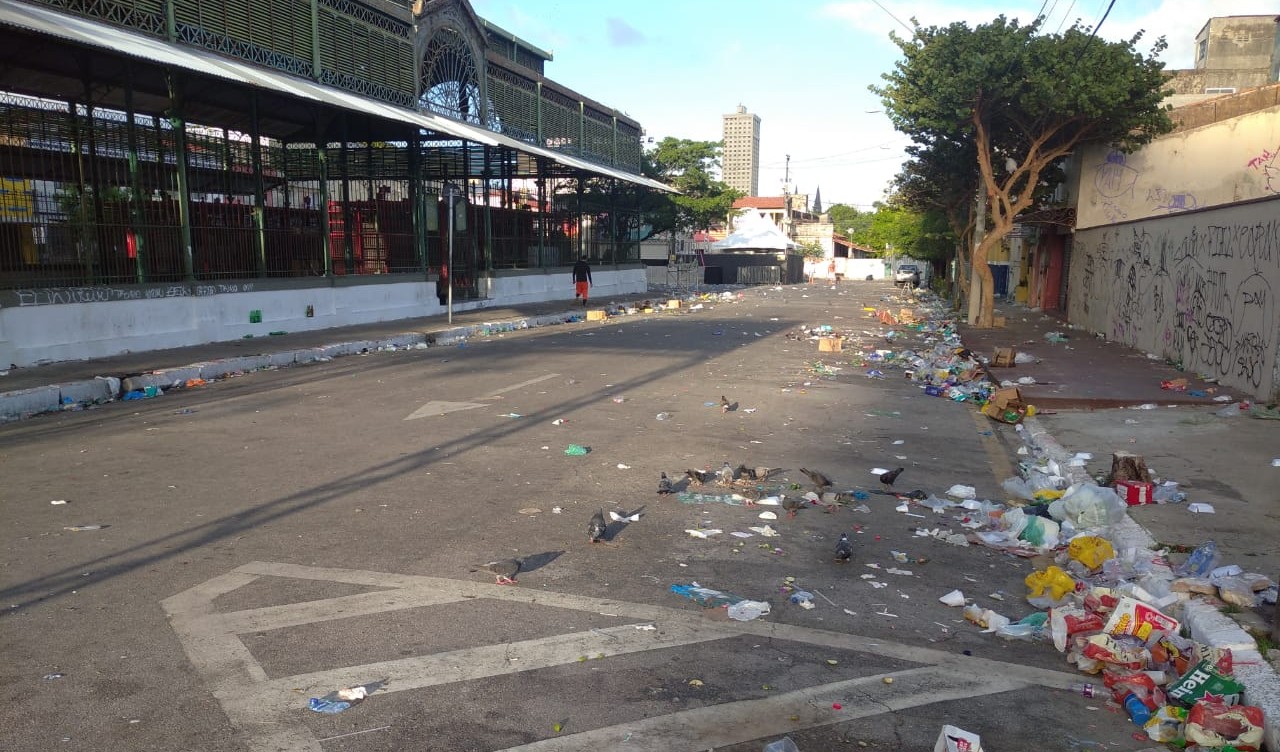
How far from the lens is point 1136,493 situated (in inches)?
259

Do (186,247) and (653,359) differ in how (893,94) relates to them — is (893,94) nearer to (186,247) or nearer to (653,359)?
(653,359)

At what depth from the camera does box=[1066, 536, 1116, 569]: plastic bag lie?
5320 millimetres

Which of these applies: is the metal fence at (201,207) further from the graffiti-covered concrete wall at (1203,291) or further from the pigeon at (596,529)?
the graffiti-covered concrete wall at (1203,291)

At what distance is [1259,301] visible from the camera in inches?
438

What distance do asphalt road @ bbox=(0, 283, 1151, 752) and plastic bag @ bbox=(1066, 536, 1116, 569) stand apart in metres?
0.50

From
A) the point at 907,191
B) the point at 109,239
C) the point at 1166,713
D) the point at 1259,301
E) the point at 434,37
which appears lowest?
the point at 1166,713

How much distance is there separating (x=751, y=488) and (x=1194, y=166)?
1824 centimetres

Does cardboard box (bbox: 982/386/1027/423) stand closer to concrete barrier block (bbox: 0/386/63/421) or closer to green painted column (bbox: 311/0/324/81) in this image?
concrete barrier block (bbox: 0/386/63/421)

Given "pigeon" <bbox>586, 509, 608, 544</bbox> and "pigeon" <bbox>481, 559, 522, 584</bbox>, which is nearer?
"pigeon" <bbox>481, 559, 522, 584</bbox>

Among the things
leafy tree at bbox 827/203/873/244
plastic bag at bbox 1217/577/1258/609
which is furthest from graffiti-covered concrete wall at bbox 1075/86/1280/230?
leafy tree at bbox 827/203/873/244

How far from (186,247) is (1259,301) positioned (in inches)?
656

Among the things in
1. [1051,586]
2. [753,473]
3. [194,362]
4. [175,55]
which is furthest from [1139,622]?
[175,55]

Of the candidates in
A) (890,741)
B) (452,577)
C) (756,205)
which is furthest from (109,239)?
(756,205)

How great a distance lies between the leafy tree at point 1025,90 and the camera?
19.2m
